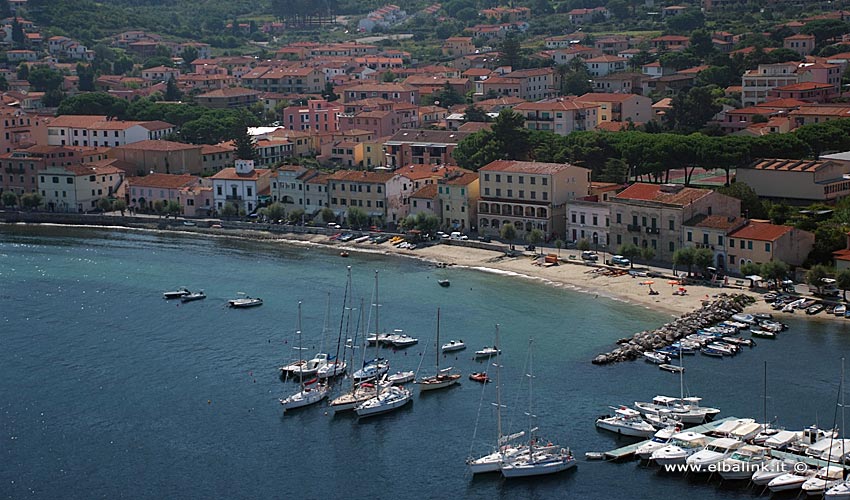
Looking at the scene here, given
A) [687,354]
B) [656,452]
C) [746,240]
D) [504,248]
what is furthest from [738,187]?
[656,452]

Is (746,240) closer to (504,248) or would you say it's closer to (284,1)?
(504,248)

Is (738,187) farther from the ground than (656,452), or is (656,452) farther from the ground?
(738,187)

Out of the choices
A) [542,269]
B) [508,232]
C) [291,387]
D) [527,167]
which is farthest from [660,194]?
[291,387]

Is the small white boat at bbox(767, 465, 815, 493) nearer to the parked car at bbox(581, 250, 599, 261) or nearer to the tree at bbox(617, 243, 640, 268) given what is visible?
the tree at bbox(617, 243, 640, 268)

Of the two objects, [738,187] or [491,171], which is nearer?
[738,187]

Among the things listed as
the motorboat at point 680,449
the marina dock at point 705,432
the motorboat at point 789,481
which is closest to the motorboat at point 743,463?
the marina dock at point 705,432

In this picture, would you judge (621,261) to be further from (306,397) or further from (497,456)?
(497,456)

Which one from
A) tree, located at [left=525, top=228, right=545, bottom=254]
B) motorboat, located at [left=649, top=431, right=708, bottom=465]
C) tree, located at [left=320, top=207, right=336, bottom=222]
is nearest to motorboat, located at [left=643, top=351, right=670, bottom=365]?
motorboat, located at [left=649, top=431, right=708, bottom=465]
